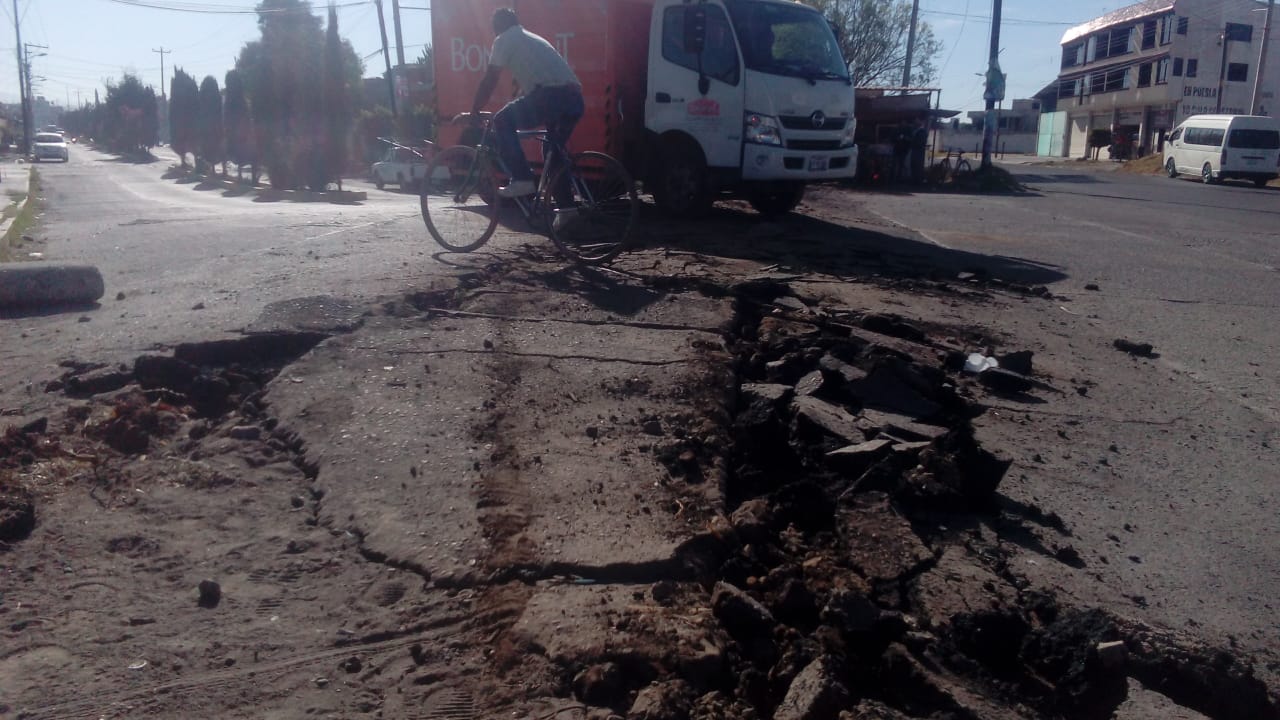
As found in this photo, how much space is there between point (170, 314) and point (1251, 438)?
5.68 metres

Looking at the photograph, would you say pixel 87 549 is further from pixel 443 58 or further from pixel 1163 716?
pixel 443 58

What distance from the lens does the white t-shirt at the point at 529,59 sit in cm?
705

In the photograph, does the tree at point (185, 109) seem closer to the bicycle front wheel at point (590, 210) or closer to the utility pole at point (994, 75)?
the utility pole at point (994, 75)

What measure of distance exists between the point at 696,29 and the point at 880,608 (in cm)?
896

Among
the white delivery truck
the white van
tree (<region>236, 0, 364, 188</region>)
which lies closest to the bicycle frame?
the white delivery truck

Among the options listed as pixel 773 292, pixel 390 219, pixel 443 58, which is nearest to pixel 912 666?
pixel 773 292

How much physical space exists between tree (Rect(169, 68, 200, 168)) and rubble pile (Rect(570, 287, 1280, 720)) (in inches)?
2005

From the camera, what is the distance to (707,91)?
10891 mm

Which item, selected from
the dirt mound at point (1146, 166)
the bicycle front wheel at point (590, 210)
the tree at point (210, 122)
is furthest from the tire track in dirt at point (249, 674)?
the tree at point (210, 122)

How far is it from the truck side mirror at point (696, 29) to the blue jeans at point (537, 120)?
12.3 feet

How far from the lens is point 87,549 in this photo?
9.87 feet

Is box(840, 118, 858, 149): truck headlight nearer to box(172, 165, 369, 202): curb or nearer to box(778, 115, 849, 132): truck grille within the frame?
box(778, 115, 849, 132): truck grille

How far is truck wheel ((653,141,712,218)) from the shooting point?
441 inches

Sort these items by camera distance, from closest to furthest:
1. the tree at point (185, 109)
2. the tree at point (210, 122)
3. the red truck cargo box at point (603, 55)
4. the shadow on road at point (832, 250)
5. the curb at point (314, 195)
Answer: the shadow on road at point (832, 250) < the red truck cargo box at point (603, 55) < the curb at point (314, 195) < the tree at point (210, 122) < the tree at point (185, 109)
